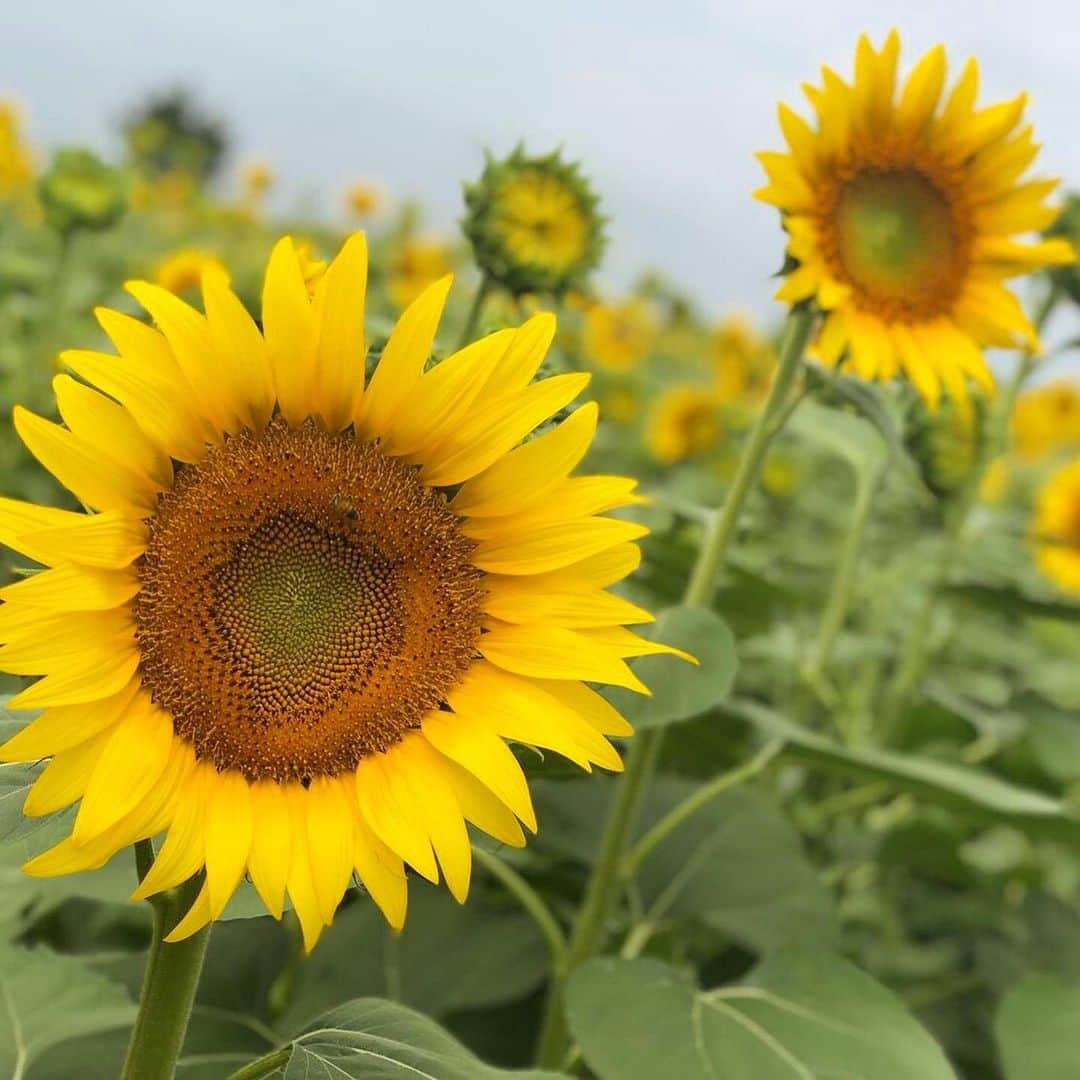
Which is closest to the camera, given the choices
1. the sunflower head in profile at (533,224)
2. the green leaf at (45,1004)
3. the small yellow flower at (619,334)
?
the green leaf at (45,1004)

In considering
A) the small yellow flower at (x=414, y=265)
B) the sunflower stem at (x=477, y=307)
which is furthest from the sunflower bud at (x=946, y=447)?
the small yellow flower at (x=414, y=265)

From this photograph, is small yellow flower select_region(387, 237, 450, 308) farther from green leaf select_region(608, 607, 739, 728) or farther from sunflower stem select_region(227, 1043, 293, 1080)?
sunflower stem select_region(227, 1043, 293, 1080)

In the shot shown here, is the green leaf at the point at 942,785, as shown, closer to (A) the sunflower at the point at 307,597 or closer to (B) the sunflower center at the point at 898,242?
(B) the sunflower center at the point at 898,242

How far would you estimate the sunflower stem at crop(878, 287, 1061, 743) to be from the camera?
198 centimetres

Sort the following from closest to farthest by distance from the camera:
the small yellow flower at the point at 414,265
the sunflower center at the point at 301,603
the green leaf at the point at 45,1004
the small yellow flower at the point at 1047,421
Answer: the sunflower center at the point at 301,603
the green leaf at the point at 45,1004
the small yellow flower at the point at 414,265
the small yellow flower at the point at 1047,421

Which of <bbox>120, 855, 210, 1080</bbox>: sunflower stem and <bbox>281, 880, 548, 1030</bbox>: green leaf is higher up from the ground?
<bbox>120, 855, 210, 1080</bbox>: sunflower stem

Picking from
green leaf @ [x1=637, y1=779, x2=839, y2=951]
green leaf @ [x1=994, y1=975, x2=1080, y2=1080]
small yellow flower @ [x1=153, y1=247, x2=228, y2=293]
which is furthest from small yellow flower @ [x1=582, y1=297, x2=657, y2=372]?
green leaf @ [x1=994, y1=975, x2=1080, y2=1080]

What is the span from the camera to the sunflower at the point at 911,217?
1296 mm

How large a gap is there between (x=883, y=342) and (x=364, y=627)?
652mm

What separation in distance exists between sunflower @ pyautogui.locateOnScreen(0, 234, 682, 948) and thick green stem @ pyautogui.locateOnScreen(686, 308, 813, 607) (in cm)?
42

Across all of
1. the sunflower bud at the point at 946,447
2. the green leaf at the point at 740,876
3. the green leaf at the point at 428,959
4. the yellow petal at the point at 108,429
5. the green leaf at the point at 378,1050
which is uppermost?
the sunflower bud at the point at 946,447

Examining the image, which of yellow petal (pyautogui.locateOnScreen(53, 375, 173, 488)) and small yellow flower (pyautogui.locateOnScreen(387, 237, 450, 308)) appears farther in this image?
small yellow flower (pyautogui.locateOnScreen(387, 237, 450, 308))

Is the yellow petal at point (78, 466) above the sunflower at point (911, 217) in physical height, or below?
below

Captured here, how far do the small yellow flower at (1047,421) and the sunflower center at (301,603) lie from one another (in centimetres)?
503
